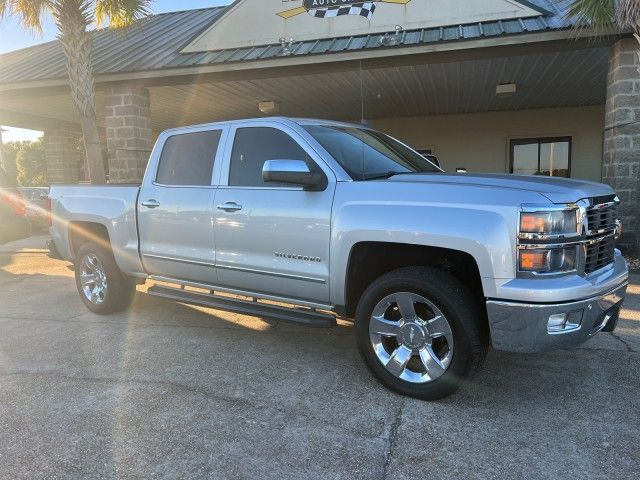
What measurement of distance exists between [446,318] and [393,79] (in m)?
8.23

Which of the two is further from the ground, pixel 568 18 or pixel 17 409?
pixel 568 18

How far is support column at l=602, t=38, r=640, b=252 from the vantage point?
7500 mm

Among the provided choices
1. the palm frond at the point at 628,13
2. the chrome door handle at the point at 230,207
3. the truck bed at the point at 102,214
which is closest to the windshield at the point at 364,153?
the chrome door handle at the point at 230,207

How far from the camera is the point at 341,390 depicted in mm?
3535

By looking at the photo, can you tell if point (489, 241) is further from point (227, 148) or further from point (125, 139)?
point (125, 139)

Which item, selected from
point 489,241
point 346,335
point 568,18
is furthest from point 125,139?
point 489,241

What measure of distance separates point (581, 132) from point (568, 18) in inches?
297

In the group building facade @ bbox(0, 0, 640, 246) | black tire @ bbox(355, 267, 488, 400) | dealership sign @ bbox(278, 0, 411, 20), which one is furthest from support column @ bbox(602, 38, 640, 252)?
black tire @ bbox(355, 267, 488, 400)

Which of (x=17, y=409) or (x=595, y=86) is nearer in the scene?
(x=17, y=409)

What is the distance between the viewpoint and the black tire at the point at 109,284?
5344 millimetres

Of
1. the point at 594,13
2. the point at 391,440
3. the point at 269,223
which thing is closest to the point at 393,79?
the point at 594,13

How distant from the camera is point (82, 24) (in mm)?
9125

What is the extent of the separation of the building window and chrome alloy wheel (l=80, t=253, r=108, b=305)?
12.2m

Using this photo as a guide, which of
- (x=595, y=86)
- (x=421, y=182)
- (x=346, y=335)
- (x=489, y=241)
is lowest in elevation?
(x=346, y=335)
